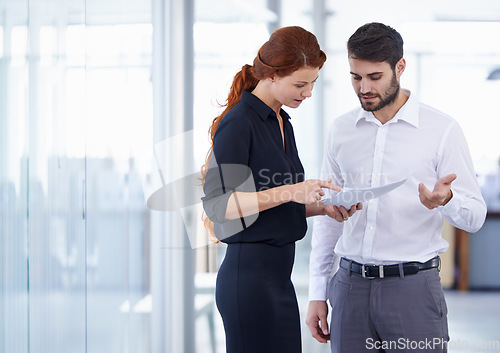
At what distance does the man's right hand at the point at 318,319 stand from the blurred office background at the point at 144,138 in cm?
98

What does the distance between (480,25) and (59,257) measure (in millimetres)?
2643

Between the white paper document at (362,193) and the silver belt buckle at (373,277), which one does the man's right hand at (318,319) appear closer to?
the silver belt buckle at (373,277)

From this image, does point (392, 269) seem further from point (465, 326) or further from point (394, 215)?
point (465, 326)

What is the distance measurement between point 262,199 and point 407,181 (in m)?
0.54

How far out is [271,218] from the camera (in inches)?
58.7

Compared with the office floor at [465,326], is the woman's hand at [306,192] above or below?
above

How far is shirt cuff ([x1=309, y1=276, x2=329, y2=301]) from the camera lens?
189 centimetres

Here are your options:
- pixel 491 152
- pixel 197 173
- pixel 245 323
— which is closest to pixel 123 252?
pixel 197 173

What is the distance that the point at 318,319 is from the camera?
1.88m

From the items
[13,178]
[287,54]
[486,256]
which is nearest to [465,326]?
[486,256]

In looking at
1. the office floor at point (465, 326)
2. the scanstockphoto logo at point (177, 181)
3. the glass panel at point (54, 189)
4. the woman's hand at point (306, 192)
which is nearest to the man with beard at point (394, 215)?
the woman's hand at point (306, 192)

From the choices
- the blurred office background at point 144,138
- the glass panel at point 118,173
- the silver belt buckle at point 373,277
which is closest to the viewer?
the silver belt buckle at point 373,277

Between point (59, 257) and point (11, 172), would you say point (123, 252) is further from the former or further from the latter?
point (11, 172)

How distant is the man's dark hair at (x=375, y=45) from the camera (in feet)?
5.57
